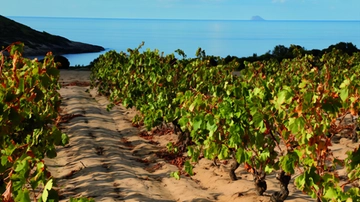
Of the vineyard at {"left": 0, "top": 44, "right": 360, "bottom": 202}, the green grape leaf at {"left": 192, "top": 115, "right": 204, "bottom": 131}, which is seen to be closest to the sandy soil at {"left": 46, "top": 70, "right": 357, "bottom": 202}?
the vineyard at {"left": 0, "top": 44, "right": 360, "bottom": 202}

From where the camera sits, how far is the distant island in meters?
84.1

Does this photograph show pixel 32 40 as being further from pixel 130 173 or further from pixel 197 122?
pixel 197 122

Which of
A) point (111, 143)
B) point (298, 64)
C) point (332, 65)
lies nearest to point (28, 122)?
point (111, 143)

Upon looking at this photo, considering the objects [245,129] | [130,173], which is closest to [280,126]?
[245,129]

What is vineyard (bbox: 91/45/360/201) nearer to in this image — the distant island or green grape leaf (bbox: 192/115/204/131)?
green grape leaf (bbox: 192/115/204/131)

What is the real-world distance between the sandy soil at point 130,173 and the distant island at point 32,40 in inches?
2685

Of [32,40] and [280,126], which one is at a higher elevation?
[32,40]

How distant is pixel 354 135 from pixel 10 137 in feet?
33.2

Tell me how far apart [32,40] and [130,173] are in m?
85.1

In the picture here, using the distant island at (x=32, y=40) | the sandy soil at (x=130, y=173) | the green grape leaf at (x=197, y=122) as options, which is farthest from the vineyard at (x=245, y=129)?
the distant island at (x=32, y=40)

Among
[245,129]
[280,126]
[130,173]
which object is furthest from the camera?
[130,173]

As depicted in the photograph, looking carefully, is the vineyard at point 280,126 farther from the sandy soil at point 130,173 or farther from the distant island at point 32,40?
the distant island at point 32,40

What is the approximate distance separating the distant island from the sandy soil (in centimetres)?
6821

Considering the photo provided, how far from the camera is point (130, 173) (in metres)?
11.5
